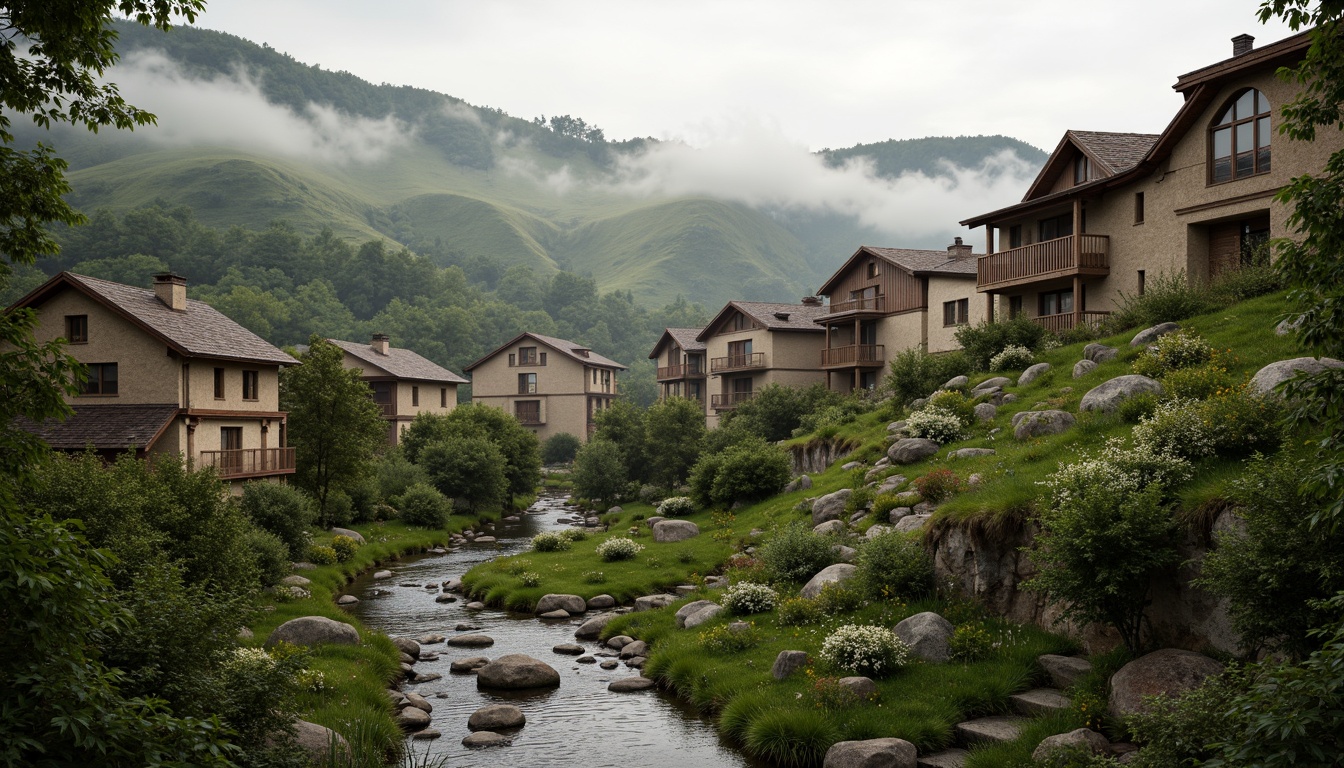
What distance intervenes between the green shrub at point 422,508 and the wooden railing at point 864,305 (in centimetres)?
3088

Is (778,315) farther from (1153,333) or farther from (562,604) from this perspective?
(562,604)

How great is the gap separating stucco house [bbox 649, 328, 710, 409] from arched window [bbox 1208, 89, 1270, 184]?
167ft

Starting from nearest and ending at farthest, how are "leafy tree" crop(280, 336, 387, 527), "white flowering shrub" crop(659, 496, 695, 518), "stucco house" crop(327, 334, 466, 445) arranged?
1. "white flowering shrub" crop(659, 496, 695, 518)
2. "leafy tree" crop(280, 336, 387, 527)
3. "stucco house" crop(327, 334, 466, 445)

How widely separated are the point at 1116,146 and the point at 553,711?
3713cm

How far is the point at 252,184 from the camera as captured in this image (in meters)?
180

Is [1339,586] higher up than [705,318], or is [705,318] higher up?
[705,318]

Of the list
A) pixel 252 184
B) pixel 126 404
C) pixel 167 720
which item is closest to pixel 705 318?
pixel 252 184

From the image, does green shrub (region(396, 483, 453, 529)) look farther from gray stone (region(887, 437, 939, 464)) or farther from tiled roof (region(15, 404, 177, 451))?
gray stone (region(887, 437, 939, 464))

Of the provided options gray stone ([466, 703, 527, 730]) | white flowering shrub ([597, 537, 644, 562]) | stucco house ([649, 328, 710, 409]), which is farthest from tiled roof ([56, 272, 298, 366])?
stucco house ([649, 328, 710, 409])

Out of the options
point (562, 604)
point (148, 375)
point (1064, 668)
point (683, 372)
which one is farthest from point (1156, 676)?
point (683, 372)

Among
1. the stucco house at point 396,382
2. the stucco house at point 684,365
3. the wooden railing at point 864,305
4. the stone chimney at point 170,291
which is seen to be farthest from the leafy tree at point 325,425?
the stucco house at point 684,365

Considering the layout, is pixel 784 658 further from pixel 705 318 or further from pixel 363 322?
pixel 705 318

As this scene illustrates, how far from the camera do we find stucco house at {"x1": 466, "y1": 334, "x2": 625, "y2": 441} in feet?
302

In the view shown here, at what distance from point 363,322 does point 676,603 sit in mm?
117579
